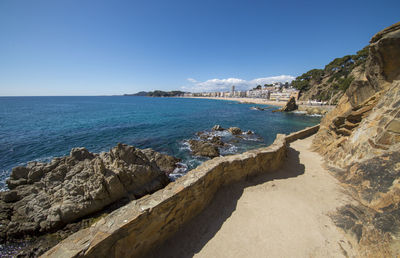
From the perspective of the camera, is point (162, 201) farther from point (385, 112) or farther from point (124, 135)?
point (124, 135)

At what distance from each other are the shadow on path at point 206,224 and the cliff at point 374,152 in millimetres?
2721

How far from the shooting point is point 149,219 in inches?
143

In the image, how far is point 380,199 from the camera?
13.8 feet

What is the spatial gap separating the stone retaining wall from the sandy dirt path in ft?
1.25

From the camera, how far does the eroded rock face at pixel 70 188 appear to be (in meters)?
6.79

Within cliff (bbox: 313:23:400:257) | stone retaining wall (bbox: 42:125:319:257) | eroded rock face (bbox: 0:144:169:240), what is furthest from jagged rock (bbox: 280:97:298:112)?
stone retaining wall (bbox: 42:125:319:257)

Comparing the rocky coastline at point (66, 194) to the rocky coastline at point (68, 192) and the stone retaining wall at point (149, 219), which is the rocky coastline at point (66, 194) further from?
the stone retaining wall at point (149, 219)

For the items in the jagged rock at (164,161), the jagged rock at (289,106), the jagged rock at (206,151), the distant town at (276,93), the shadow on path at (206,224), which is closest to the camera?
the shadow on path at (206,224)

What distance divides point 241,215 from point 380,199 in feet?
13.3

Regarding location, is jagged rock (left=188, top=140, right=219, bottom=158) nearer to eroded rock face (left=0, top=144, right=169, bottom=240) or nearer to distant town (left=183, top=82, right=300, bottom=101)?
eroded rock face (left=0, top=144, right=169, bottom=240)

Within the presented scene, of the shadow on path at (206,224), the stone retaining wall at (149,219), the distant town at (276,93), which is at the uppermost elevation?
the distant town at (276,93)

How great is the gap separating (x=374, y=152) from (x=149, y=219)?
8282 millimetres

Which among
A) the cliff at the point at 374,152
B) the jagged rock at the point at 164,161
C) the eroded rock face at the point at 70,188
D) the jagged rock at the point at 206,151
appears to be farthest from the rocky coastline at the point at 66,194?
the cliff at the point at 374,152

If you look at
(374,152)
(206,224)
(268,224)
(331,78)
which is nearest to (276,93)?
(331,78)
